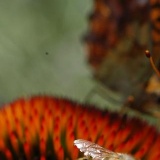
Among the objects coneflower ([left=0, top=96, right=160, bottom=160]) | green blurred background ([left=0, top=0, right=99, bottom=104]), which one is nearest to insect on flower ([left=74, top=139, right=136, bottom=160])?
coneflower ([left=0, top=96, right=160, bottom=160])

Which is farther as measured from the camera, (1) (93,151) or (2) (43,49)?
(2) (43,49)

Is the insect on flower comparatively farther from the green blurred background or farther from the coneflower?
the green blurred background

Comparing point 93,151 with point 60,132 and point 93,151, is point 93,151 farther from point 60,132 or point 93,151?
point 60,132

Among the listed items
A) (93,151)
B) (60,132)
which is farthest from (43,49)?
(93,151)

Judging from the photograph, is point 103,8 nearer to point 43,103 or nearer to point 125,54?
point 125,54

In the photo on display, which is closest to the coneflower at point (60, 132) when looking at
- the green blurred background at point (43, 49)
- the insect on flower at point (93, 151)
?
the insect on flower at point (93, 151)

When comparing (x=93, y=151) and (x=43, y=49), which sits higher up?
(x=43, y=49)

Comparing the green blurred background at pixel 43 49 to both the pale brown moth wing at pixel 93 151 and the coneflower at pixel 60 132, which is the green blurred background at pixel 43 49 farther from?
the pale brown moth wing at pixel 93 151
